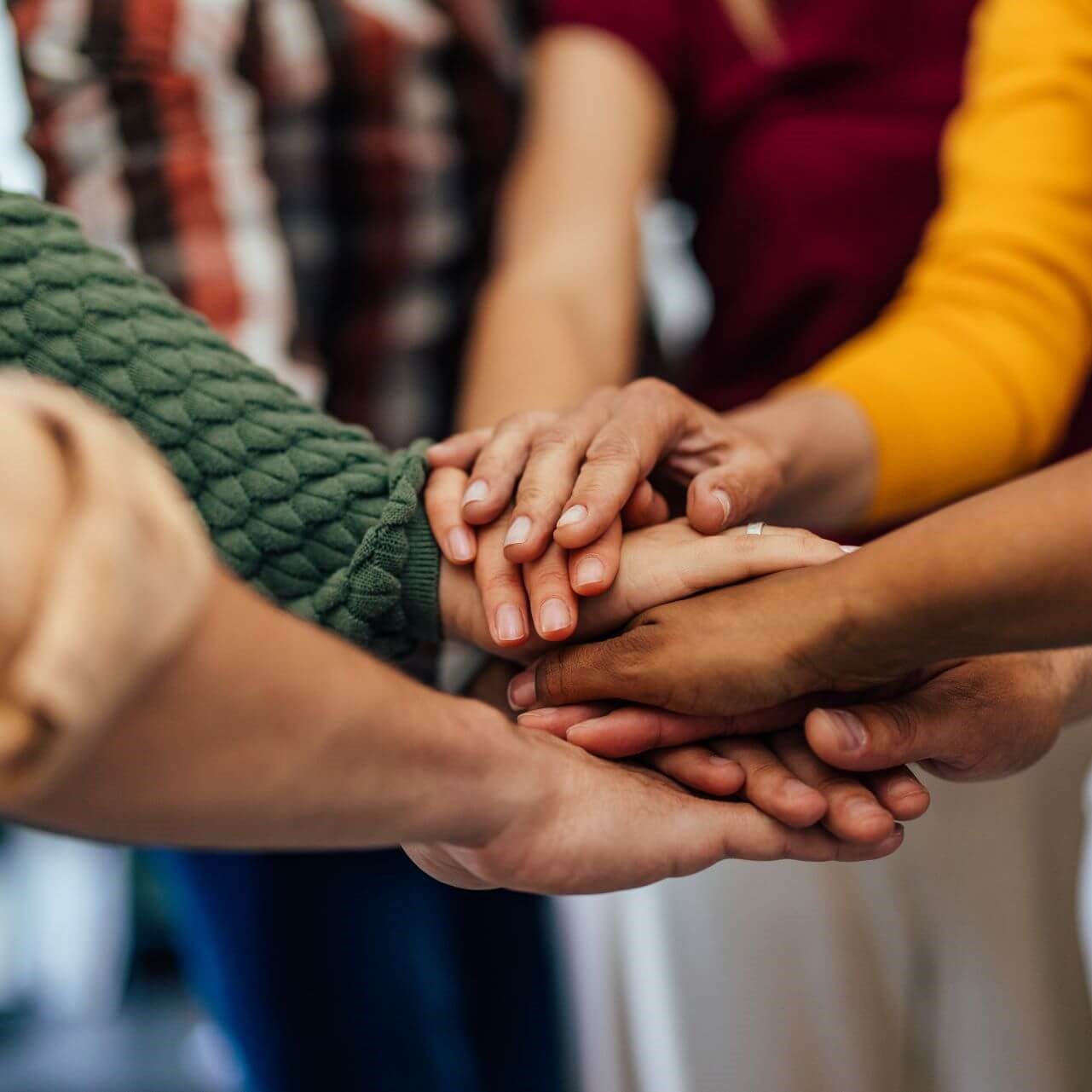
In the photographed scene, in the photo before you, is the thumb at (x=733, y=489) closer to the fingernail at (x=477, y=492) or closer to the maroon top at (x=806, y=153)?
the fingernail at (x=477, y=492)

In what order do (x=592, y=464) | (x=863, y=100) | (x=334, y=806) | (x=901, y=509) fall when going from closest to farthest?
(x=334, y=806) < (x=592, y=464) < (x=901, y=509) < (x=863, y=100)

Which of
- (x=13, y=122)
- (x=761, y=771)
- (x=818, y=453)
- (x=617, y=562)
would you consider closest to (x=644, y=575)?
(x=617, y=562)

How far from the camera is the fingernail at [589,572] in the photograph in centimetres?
65

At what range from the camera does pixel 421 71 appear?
3.34 ft

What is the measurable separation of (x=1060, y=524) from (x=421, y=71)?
74 cm

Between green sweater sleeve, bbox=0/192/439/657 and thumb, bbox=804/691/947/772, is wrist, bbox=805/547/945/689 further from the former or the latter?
green sweater sleeve, bbox=0/192/439/657

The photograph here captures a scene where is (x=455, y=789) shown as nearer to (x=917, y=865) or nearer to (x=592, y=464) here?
(x=592, y=464)

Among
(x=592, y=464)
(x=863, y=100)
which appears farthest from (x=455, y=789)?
(x=863, y=100)

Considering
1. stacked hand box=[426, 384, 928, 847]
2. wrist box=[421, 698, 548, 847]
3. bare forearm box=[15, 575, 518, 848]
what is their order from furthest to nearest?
stacked hand box=[426, 384, 928, 847]
wrist box=[421, 698, 548, 847]
bare forearm box=[15, 575, 518, 848]

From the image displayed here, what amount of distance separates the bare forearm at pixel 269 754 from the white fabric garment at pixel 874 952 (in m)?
0.39

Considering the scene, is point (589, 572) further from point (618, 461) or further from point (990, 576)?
point (990, 576)

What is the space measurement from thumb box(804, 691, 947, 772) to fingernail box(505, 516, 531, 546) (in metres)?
0.19

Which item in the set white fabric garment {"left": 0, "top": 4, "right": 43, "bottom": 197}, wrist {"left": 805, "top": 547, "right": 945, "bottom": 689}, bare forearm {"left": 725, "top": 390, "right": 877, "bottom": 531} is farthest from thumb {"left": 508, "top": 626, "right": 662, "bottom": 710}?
white fabric garment {"left": 0, "top": 4, "right": 43, "bottom": 197}

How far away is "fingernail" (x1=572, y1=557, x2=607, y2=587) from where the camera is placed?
25.4 inches
